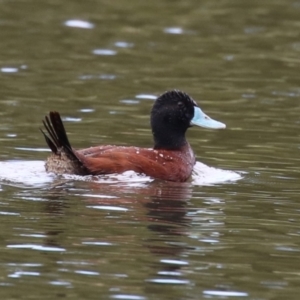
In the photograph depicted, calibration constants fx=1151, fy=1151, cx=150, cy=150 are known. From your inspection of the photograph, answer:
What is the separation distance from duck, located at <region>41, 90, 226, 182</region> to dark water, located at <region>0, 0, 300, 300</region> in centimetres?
16

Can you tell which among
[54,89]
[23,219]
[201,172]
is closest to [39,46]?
[54,89]

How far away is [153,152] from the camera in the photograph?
11.1 metres

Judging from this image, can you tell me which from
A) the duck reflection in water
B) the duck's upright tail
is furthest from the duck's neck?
the duck's upright tail

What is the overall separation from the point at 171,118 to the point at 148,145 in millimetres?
1321

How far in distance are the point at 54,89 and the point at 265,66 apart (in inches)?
149

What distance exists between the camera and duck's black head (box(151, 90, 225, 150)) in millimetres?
11492

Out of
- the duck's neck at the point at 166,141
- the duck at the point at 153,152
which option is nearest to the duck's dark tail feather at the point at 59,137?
the duck at the point at 153,152

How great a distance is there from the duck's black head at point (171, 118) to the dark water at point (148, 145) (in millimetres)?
495

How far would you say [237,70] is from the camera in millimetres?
17688

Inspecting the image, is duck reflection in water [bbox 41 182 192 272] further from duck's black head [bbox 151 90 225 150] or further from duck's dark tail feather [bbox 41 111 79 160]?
duck's black head [bbox 151 90 225 150]

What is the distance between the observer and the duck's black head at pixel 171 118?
37.7 feet

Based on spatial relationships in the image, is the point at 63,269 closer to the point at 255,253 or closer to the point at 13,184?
the point at 255,253

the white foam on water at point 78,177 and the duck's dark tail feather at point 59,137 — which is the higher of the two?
the duck's dark tail feather at point 59,137

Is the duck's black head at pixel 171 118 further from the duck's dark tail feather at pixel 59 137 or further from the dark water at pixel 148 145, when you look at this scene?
the duck's dark tail feather at pixel 59 137
